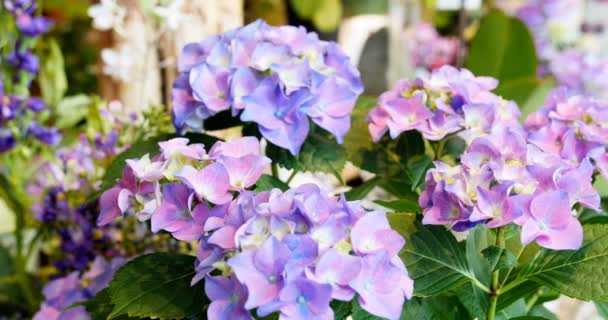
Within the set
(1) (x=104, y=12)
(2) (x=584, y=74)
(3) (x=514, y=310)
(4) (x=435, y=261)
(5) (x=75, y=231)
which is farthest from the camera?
(2) (x=584, y=74)

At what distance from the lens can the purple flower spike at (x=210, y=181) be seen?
0.42m

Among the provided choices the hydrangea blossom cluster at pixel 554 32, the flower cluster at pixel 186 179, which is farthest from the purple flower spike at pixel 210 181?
the hydrangea blossom cluster at pixel 554 32

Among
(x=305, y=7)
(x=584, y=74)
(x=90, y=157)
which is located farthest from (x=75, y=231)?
(x=584, y=74)

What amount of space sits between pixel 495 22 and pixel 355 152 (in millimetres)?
816

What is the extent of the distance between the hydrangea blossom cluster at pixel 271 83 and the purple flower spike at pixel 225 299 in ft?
0.51

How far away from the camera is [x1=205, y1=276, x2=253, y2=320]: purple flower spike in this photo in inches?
14.8

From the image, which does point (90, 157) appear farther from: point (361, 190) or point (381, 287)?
point (381, 287)

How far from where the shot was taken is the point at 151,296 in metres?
0.44

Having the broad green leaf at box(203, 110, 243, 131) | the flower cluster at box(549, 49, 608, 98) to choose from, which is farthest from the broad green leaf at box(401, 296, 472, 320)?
the flower cluster at box(549, 49, 608, 98)

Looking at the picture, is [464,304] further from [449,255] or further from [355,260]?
[355,260]

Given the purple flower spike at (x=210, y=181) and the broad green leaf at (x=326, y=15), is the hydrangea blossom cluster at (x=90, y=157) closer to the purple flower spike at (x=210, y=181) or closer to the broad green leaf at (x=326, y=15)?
the purple flower spike at (x=210, y=181)

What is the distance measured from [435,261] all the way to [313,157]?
0.16m

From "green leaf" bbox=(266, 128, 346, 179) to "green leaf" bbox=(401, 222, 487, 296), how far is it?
0.13m

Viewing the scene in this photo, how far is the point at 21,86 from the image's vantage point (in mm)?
868
